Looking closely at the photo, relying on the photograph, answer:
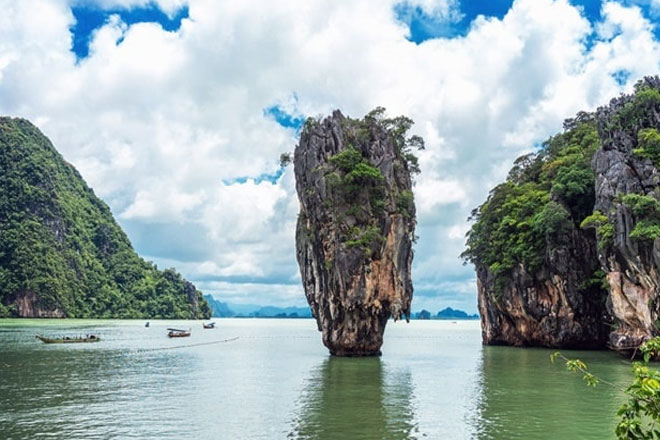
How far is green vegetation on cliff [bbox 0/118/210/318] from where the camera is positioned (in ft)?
320

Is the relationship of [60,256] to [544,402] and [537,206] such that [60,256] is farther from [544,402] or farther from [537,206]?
[544,402]

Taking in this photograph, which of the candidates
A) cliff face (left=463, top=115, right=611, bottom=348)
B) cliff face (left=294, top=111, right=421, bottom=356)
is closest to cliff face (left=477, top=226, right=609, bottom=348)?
cliff face (left=463, top=115, right=611, bottom=348)

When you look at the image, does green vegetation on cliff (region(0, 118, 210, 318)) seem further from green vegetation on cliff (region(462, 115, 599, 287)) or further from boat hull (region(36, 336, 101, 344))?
green vegetation on cliff (region(462, 115, 599, 287))

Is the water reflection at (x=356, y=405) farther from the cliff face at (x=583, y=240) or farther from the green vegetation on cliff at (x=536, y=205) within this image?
the green vegetation on cliff at (x=536, y=205)

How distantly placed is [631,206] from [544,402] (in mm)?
13052

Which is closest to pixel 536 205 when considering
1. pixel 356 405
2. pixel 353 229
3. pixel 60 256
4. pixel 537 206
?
pixel 537 206

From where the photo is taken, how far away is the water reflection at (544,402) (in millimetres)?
14281

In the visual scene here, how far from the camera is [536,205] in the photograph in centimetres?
3953

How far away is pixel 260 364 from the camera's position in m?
32.2

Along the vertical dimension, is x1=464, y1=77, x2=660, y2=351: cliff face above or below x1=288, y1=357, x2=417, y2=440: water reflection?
above

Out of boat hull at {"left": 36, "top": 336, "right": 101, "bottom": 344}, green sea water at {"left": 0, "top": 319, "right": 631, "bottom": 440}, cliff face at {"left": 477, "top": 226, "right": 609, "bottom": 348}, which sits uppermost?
cliff face at {"left": 477, "top": 226, "right": 609, "bottom": 348}

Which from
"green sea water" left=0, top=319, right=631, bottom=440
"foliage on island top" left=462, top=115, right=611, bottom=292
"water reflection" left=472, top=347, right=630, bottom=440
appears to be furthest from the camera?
"foliage on island top" left=462, top=115, right=611, bottom=292

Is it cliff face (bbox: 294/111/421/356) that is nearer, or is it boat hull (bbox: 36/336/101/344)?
cliff face (bbox: 294/111/421/356)

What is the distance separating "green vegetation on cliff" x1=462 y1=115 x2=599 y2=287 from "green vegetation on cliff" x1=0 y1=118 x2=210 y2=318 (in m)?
81.2
